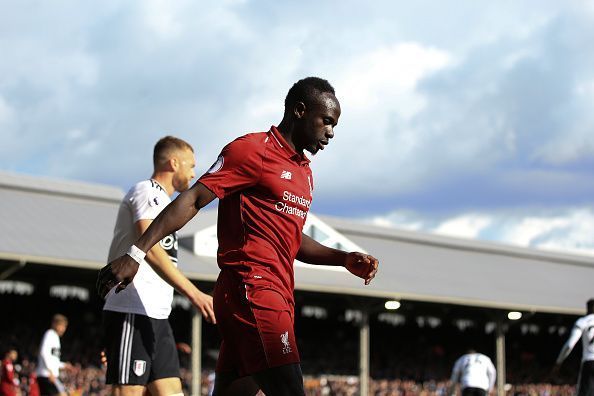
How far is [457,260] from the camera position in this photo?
38.9 m

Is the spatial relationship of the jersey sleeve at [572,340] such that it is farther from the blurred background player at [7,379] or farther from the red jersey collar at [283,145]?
the red jersey collar at [283,145]

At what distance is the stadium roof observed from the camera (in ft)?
77.6

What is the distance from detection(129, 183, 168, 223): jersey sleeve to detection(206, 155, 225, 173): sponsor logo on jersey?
1777mm

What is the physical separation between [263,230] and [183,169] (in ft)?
6.93

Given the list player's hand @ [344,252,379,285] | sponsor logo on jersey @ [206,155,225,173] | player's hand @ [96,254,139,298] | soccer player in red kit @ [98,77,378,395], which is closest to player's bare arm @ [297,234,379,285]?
player's hand @ [344,252,379,285]

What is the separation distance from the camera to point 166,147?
6.83 metres

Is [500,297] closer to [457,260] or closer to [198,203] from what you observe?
[457,260]

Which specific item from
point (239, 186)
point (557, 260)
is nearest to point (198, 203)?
point (239, 186)

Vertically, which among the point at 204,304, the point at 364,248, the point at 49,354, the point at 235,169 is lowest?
the point at 204,304

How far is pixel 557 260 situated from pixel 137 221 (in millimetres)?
40179

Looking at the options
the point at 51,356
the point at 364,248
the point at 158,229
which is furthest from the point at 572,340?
the point at 364,248

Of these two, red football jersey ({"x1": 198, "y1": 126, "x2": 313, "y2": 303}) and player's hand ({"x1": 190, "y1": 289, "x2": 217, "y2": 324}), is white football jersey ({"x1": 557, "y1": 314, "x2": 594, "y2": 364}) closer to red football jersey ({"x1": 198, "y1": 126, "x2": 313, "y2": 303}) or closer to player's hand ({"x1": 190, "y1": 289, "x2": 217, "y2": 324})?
player's hand ({"x1": 190, "y1": 289, "x2": 217, "y2": 324})

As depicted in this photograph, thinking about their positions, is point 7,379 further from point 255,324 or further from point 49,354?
point 255,324

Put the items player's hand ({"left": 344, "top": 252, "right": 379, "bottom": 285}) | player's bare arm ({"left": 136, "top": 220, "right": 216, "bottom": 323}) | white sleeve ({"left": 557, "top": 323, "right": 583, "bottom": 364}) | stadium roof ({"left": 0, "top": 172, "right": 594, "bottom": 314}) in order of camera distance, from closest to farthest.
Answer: player's hand ({"left": 344, "top": 252, "right": 379, "bottom": 285}), player's bare arm ({"left": 136, "top": 220, "right": 216, "bottom": 323}), white sleeve ({"left": 557, "top": 323, "right": 583, "bottom": 364}), stadium roof ({"left": 0, "top": 172, "right": 594, "bottom": 314})
